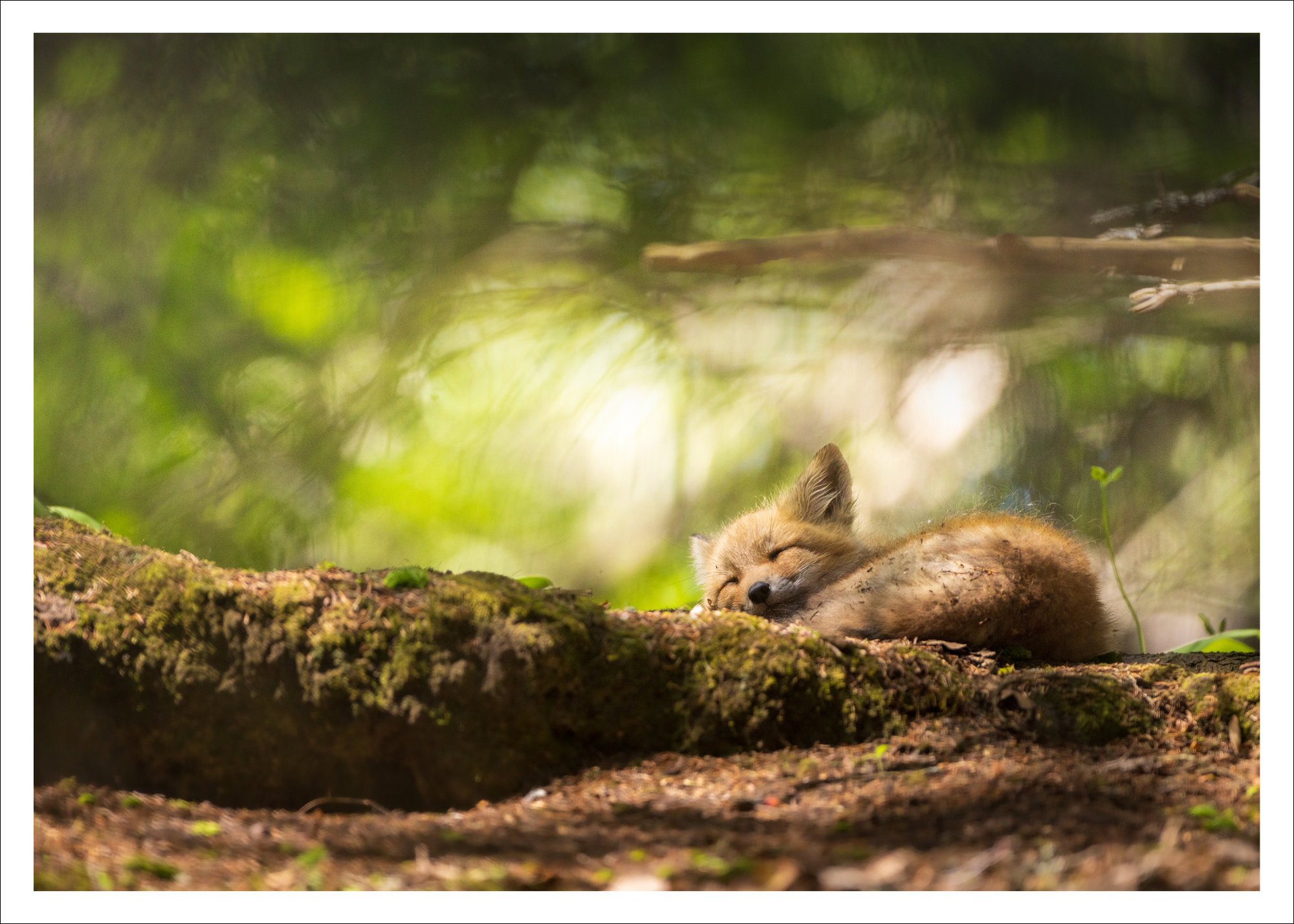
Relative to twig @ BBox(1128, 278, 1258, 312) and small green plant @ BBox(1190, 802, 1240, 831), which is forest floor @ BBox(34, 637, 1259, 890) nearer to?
small green plant @ BBox(1190, 802, 1240, 831)

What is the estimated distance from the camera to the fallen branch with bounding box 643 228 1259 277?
11.7ft

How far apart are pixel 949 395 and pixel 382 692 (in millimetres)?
3108

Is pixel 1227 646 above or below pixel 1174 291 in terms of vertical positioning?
below

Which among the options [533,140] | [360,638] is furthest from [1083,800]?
[533,140]

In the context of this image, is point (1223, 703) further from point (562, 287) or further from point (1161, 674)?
point (562, 287)

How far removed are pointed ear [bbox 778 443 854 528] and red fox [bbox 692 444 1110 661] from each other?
0.01 metres

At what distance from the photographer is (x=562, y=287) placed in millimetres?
4012

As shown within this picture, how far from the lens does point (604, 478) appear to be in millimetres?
4168

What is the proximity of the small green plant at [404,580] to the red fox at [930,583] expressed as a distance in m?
1.48

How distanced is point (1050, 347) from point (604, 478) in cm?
231

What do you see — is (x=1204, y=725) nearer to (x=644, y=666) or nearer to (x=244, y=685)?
(x=644, y=666)

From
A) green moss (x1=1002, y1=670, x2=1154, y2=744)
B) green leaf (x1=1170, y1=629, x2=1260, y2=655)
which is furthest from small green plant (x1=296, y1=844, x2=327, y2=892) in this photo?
green leaf (x1=1170, y1=629, x2=1260, y2=655)

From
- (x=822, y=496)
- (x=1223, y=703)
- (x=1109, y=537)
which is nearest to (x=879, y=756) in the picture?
(x=1223, y=703)

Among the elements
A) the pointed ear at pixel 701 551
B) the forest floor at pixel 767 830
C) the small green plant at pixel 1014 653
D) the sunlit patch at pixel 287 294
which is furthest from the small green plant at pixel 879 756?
the sunlit patch at pixel 287 294
